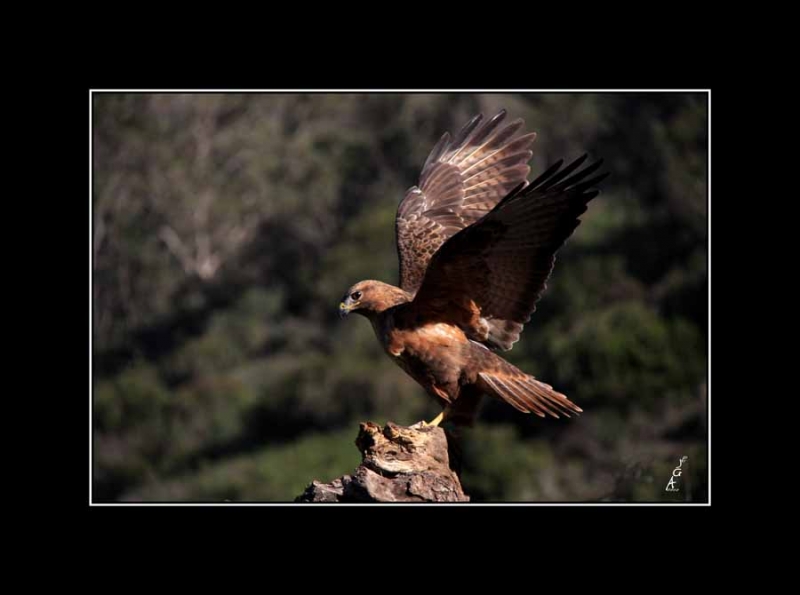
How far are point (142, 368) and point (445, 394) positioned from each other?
78.5 ft

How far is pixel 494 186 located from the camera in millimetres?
10789

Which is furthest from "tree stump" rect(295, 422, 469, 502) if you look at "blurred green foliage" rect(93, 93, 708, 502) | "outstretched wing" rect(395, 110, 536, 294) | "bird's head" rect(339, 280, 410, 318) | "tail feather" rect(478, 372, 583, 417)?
"blurred green foliage" rect(93, 93, 708, 502)

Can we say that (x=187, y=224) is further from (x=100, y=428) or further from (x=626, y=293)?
(x=626, y=293)

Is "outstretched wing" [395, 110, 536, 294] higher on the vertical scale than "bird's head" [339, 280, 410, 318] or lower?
higher

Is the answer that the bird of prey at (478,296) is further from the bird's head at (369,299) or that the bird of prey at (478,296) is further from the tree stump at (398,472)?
the tree stump at (398,472)

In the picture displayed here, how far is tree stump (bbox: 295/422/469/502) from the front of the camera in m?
8.12

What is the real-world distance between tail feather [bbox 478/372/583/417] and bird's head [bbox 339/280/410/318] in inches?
35.7

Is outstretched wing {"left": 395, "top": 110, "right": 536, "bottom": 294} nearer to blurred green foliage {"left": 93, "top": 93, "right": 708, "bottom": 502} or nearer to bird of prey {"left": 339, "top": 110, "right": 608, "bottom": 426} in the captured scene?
bird of prey {"left": 339, "top": 110, "right": 608, "bottom": 426}

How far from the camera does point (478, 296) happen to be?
9078mm

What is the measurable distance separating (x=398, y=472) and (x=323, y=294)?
26655mm

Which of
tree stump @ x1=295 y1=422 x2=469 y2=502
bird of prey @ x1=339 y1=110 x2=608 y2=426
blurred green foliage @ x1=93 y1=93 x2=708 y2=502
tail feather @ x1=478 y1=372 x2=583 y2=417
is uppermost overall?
blurred green foliage @ x1=93 y1=93 x2=708 y2=502

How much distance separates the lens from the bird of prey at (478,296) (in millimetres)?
8422
